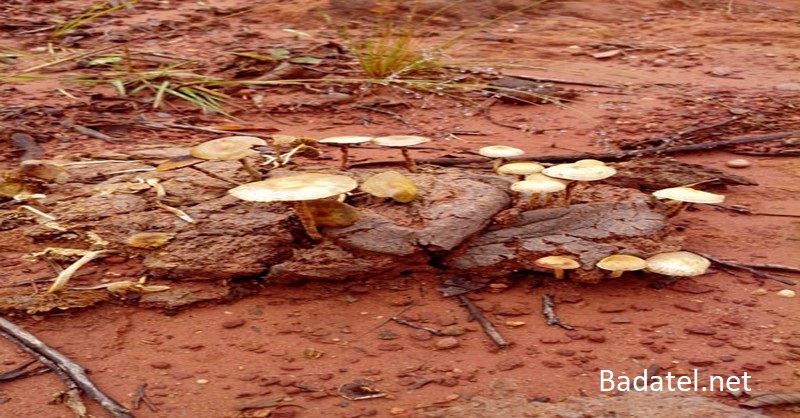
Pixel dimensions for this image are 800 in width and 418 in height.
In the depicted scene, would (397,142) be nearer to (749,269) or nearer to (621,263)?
(621,263)

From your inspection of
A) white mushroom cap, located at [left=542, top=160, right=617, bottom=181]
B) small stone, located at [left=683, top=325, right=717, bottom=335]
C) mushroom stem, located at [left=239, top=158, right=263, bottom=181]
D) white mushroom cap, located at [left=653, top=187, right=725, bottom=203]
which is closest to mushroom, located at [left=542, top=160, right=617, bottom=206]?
white mushroom cap, located at [left=542, top=160, right=617, bottom=181]

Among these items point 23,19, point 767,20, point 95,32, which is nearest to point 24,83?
point 95,32

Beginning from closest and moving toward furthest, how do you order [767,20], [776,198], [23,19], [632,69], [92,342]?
[92,342] < [776,198] < [632,69] < [23,19] < [767,20]

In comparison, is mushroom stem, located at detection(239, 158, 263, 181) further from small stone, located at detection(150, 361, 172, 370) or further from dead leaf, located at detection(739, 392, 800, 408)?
dead leaf, located at detection(739, 392, 800, 408)

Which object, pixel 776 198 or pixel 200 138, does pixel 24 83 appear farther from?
pixel 776 198

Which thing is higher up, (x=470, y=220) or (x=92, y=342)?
(x=470, y=220)

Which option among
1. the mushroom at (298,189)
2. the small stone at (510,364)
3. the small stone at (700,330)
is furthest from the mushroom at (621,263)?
the mushroom at (298,189)
